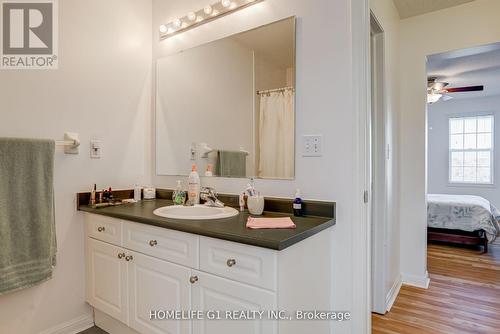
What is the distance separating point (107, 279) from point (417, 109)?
2887 millimetres

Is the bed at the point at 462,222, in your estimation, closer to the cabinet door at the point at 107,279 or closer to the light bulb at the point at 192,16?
the light bulb at the point at 192,16

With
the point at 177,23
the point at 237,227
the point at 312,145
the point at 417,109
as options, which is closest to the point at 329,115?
the point at 312,145

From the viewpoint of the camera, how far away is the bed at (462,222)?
3.51m

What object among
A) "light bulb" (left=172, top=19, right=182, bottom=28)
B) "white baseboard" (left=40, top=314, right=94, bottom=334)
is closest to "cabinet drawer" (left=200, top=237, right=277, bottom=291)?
"white baseboard" (left=40, top=314, right=94, bottom=334)

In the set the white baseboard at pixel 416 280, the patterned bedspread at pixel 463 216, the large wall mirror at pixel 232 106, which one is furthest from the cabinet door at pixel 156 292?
the patterned bedspread at pixel 463 216

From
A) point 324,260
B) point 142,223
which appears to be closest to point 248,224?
point 324,260

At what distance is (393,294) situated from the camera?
2.36 m

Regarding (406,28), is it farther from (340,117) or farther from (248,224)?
(248,224)

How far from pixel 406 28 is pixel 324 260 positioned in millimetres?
2521

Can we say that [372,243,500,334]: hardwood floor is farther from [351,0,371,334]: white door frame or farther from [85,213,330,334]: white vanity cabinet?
[85,213,330,334]: white vanity cabinet

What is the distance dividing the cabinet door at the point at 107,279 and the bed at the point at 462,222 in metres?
3.81

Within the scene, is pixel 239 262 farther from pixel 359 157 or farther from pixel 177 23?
pixel 177 23

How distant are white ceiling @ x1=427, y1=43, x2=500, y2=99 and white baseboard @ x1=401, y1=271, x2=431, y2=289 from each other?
6.75 feet

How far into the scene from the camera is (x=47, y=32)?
1.75 metres
